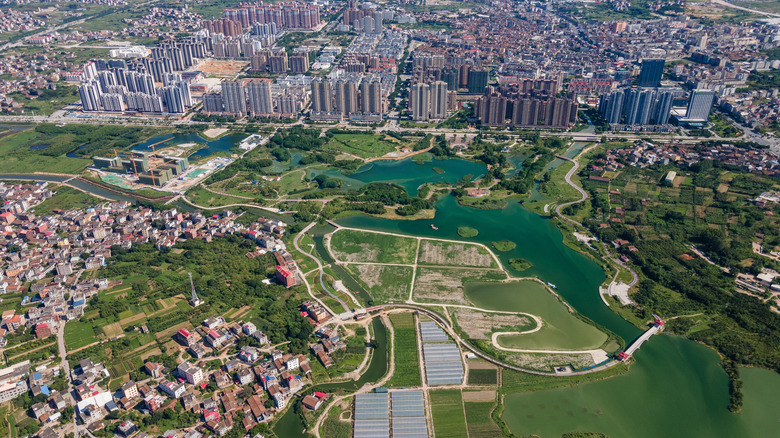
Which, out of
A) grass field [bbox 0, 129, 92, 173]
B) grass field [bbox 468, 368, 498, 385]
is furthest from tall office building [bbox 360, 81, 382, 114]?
grass field [bbox 468, 368, 498, 385]

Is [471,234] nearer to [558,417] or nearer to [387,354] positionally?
[387,354]

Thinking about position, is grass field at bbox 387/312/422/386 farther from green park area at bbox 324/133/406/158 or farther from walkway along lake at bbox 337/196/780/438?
green park area at bbox 324/133/406/158

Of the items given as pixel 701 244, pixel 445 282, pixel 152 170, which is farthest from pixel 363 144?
pixel 701 244

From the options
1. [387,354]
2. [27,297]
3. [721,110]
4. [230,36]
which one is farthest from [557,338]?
[230,36]

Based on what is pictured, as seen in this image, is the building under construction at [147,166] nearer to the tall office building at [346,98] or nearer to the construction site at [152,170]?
the construction site at [152,170]

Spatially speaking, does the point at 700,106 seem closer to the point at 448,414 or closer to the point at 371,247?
the point at 371,247

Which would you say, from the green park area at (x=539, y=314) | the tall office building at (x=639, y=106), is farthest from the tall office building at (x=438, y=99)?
the green park area at (x=539, y=314)
